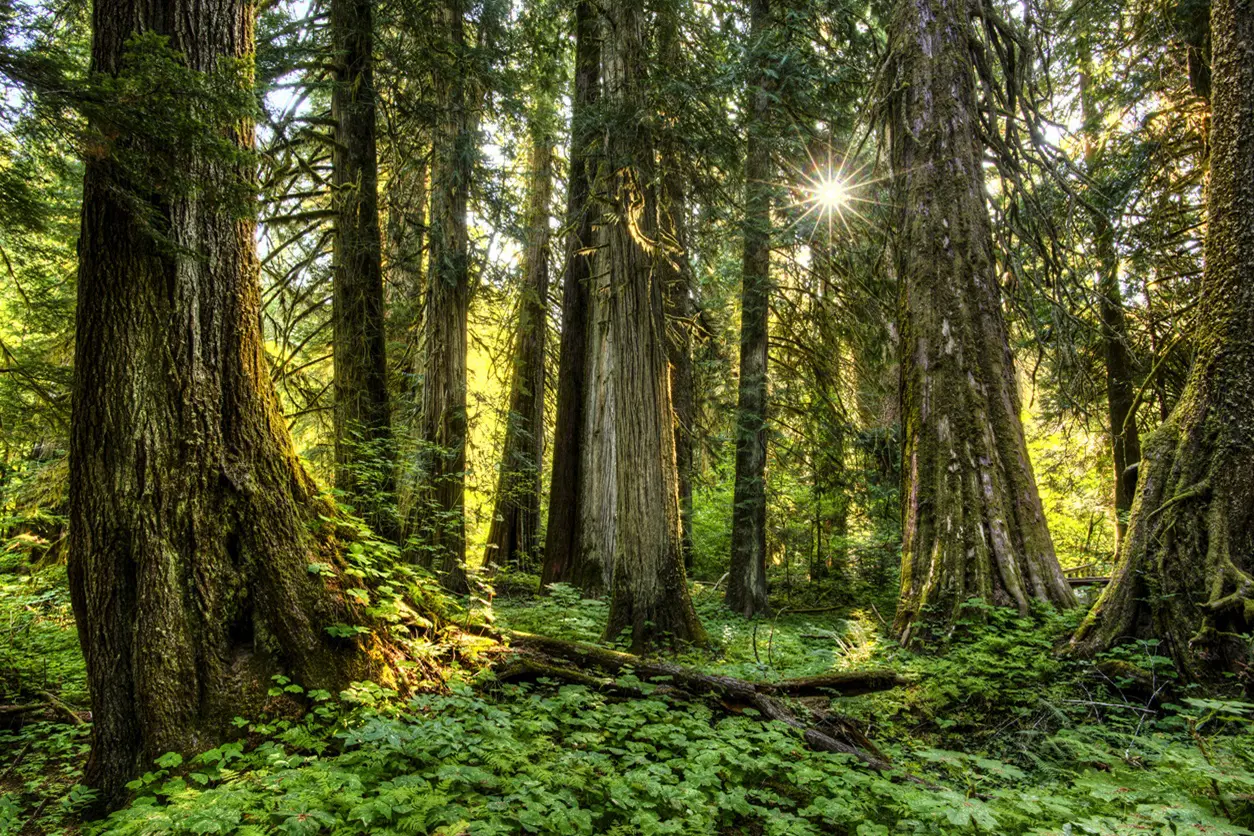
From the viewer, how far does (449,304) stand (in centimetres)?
788

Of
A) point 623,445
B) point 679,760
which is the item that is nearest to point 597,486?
point 623,445

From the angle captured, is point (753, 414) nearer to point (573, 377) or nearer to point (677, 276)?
point (677, 276)

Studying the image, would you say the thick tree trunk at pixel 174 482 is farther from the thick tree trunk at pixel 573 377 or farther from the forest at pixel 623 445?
the thick tree trunk at pixel 573 377

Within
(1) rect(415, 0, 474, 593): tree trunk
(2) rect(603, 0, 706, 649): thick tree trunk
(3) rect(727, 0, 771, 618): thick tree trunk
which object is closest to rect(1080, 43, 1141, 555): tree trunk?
(3) rect(727, 0, 771, 618): thick tree trunk

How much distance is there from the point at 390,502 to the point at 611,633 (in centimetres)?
279

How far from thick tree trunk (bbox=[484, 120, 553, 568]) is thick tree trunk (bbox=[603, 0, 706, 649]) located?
4346mm

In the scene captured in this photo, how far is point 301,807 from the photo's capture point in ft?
7.97

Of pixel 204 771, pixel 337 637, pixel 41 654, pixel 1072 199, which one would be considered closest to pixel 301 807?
pixel 204 771

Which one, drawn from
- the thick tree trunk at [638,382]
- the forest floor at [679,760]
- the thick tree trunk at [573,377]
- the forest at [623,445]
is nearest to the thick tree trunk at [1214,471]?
the forest at [623,445]

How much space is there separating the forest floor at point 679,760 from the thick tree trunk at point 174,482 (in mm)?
251

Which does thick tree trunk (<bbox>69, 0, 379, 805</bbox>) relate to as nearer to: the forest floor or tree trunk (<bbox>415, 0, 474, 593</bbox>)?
the forest floor

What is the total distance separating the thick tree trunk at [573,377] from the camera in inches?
349

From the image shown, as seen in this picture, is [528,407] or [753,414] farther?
[528,407]

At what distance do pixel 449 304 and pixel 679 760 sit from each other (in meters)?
6.23
